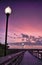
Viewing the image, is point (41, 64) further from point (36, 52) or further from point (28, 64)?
point (36, 52)

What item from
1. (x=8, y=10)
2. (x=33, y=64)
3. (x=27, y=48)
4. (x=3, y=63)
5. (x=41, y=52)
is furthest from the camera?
(x=27, y=48)

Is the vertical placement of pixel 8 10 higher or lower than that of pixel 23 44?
higher

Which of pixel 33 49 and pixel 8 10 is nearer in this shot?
pixel 8 10

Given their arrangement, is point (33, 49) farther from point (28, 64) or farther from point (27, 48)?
point (28, 64)

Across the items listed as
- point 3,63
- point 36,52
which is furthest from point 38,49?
point 3,63

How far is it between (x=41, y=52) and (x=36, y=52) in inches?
39.1

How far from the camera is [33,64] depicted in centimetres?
953

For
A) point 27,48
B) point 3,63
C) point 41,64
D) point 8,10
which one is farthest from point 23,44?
point 3,63

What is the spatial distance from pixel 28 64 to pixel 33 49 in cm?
1733

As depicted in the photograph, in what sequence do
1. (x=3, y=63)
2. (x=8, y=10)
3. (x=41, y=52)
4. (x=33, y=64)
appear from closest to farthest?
1. (x=3, y=63)
2. (x=33, y=64)
3. (x=8, y=10)
4. (x=41, y=52)

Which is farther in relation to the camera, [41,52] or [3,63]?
[41,52]

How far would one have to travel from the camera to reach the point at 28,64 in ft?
31.4

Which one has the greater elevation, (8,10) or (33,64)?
(8,10)

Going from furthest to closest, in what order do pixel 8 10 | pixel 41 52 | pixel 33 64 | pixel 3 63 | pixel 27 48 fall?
pixel 27 48
pixel 41 52
pixel 8 10
pixel 33 64
pixel 3 63
